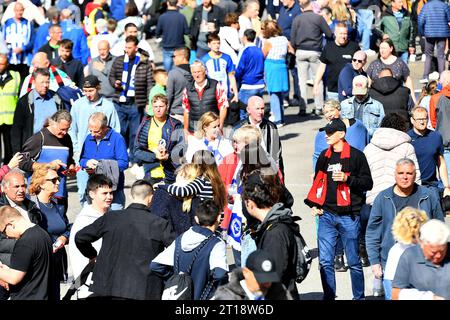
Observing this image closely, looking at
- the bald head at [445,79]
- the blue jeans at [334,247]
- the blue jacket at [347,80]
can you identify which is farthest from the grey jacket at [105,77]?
the blue jeans at [334,247]

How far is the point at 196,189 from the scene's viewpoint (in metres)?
10.9

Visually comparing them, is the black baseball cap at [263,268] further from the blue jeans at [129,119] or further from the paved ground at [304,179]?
the blue jeans at [129,119]

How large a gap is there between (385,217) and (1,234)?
11.4ft

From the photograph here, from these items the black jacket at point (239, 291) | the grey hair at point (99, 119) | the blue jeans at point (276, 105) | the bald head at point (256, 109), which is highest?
the bald head at point (256, 109)

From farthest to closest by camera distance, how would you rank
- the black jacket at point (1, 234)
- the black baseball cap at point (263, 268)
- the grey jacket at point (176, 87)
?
the grey jacket at point (176, 87), the black jacket at point (1, 234), the black baseball cap at point (263, 268)

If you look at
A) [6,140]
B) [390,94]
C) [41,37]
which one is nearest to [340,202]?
[390,94]

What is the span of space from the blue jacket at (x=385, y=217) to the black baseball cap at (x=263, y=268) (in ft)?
9.83

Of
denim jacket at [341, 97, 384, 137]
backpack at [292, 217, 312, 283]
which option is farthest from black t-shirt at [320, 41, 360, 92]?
backpack at [292, 217, 312, 283]

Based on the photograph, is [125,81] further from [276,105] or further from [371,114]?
[371,114]

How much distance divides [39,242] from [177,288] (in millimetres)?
1289

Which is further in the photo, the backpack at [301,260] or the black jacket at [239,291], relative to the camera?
the backpack at [301,260]

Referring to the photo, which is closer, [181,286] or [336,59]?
[181,286]

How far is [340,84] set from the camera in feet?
54.3

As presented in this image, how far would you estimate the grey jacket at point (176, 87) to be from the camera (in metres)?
17.0
